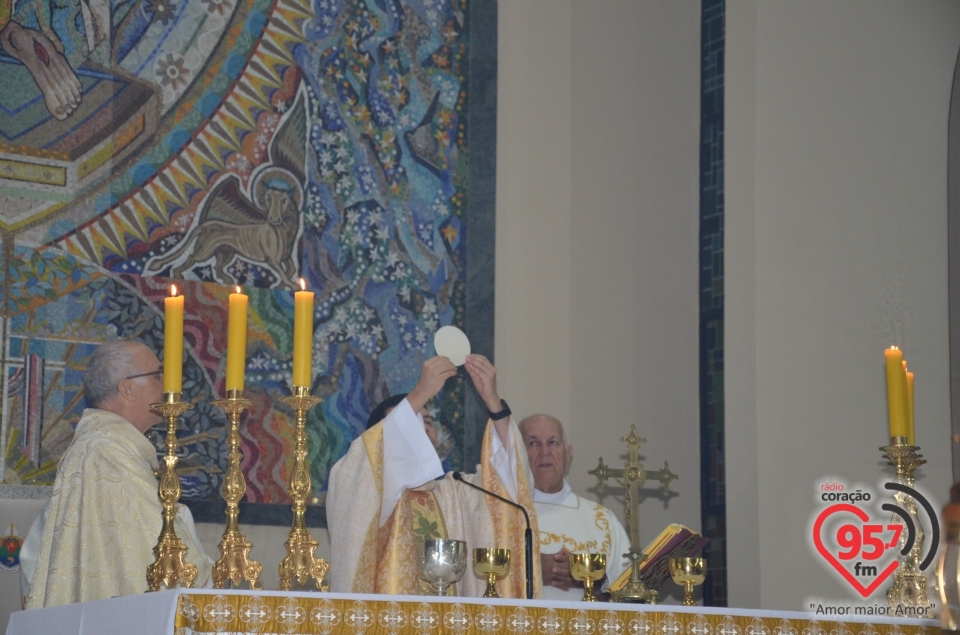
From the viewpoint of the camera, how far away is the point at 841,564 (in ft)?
17.1

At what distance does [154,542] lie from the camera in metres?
4.54

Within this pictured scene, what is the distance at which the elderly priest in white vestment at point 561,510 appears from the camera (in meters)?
6.26

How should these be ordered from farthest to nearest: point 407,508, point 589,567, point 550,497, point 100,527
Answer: point 550,497
point 407,508
point 100,527
point 589,567

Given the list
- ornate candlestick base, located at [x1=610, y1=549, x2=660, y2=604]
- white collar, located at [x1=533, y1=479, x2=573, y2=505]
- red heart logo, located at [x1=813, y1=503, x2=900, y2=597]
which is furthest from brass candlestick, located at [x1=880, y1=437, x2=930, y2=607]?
white collar, located at [x1=533, y1=479, x2=573, y2=505]

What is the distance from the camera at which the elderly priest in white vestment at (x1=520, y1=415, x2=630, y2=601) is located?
6.26 metres

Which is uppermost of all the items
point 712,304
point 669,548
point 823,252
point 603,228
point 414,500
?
point 603,228

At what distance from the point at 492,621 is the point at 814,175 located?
13.7 ft

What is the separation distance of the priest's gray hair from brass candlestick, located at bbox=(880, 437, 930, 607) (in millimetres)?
2671

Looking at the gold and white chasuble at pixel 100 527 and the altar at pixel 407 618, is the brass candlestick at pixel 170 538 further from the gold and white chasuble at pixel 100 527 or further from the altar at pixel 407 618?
the gold and white chasuble at pixel 100 527

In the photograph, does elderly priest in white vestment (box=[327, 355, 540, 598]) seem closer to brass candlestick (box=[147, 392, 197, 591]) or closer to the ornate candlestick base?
the ornate candlestick base

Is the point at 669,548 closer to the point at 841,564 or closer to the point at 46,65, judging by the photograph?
the point at 841,564

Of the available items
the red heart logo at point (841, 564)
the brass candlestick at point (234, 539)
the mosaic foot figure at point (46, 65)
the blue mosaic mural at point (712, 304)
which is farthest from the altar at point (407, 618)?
the mosaic foot figure at point (46, 65)

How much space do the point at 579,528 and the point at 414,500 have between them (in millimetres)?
1336

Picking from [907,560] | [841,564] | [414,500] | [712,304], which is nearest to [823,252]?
[712,304]
